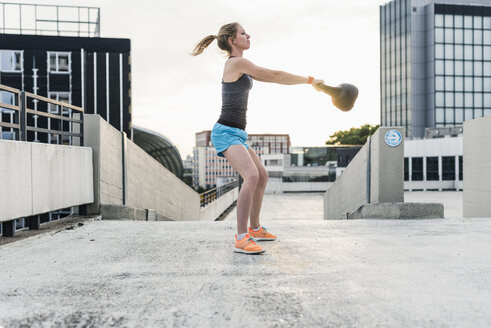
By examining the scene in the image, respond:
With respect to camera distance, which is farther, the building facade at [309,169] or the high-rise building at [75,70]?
the building facade at [309,169]

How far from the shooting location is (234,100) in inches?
138

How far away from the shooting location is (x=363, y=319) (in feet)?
6.07

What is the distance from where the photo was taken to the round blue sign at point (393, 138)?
6.23m

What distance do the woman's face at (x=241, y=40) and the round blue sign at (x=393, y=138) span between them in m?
3.46

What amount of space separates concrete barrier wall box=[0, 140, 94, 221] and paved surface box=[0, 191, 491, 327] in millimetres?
447

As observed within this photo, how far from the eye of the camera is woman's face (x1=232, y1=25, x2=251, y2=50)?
11.7ft

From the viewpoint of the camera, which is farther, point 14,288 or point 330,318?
point 14,288

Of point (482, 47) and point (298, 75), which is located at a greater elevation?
point (482, 47)

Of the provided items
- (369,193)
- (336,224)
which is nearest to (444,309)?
(336,224)

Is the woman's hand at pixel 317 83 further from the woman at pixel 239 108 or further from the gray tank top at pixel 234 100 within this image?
the gray tank top at pixel 234 100

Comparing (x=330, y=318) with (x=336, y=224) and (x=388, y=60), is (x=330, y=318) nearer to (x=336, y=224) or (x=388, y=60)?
(x=336, y=224)

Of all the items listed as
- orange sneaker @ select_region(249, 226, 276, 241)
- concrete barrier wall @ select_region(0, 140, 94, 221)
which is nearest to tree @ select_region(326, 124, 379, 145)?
concrete barrier wall @ select_region(0, 140, 94, 221)

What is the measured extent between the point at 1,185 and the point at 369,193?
17.5 ft

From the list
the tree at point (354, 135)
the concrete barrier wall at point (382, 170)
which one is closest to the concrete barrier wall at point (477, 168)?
the concrete barrier wall at point (382, 170)
